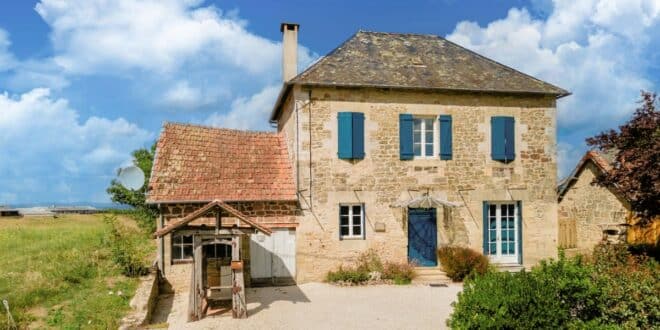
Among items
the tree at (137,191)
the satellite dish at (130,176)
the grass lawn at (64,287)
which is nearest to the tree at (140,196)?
the tree at (137,191)

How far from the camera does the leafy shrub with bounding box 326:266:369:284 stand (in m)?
12.2

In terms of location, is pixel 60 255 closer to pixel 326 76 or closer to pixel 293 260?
pixel 293 260

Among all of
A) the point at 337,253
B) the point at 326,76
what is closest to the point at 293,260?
the point at 337,253

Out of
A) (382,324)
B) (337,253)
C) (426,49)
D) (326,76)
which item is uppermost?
(426,49)

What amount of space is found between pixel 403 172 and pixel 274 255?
4245 mm

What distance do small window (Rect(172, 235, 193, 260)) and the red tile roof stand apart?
103cm

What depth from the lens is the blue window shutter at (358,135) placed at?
41.8ft

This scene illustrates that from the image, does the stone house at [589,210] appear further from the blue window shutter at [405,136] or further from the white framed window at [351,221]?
the white framed window at [351,221]

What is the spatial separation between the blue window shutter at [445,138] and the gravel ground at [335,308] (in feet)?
11.9

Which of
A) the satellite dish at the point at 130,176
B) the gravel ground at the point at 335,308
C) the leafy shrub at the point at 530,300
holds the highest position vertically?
the satellite dish at the point at 130,176

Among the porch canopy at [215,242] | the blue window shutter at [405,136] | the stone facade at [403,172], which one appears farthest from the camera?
the blue window shutter at [405,136]

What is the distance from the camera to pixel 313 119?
41.5 feet

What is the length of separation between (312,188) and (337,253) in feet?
6.23

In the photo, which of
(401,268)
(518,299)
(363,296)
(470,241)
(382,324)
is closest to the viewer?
(518,299)
